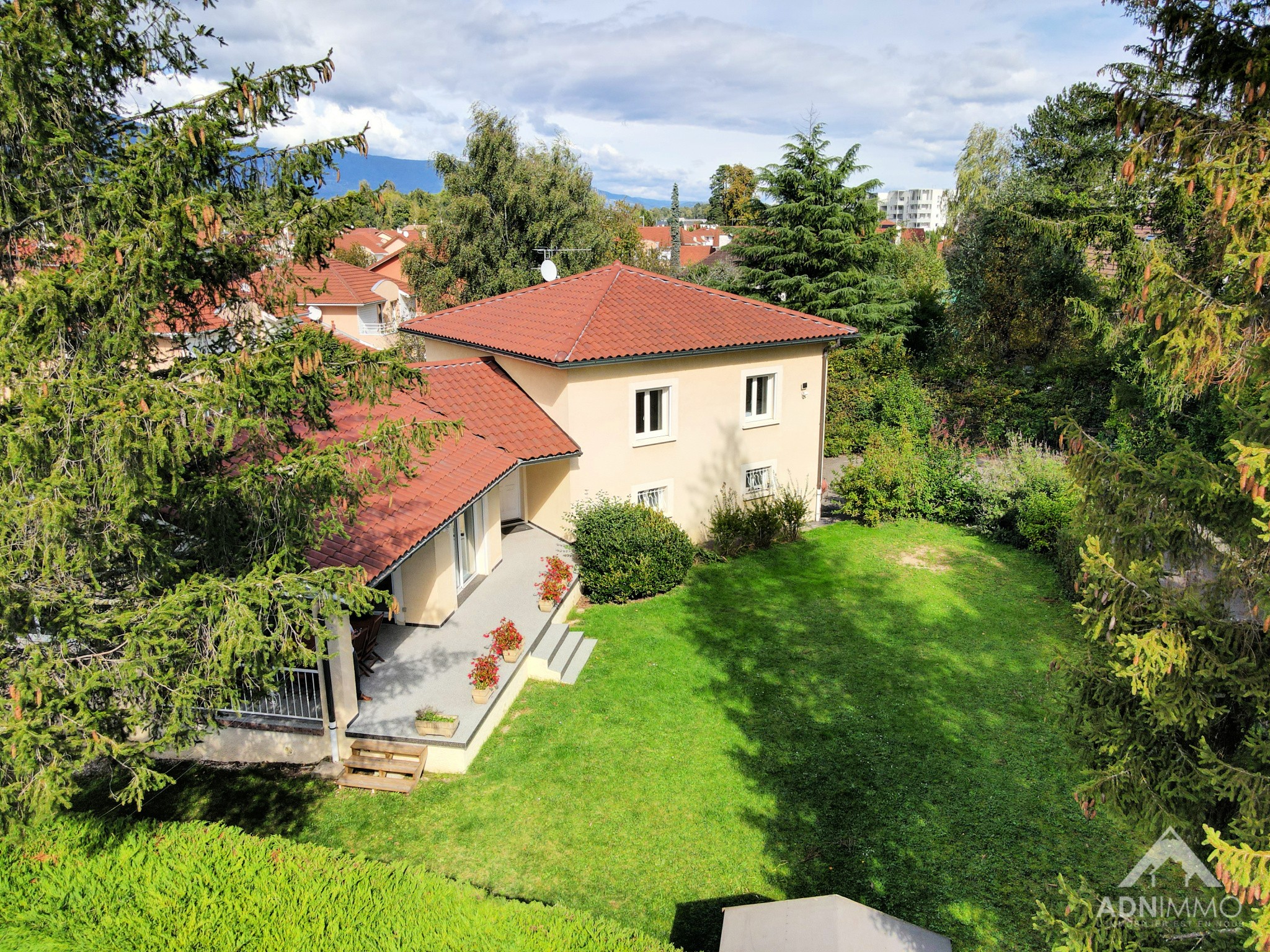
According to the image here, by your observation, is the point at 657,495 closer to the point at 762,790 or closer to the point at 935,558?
the point at 935,558

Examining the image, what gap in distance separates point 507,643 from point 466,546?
3648 millimetres

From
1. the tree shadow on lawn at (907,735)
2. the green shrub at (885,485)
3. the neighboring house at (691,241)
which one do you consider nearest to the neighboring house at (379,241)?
the neighboring house at (691,241)

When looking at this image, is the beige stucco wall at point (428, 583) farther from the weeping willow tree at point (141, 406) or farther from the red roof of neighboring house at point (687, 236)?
the red roof of neighboring house at point (687, 236)

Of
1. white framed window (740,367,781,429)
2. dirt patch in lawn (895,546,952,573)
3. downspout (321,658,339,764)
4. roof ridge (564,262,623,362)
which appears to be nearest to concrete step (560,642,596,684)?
downspout (321,658,339,764)

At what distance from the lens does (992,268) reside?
3178 centimetres

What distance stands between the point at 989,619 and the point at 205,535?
1594cm

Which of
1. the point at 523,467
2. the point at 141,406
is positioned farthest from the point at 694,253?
the point at 141,406

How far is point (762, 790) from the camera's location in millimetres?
11562

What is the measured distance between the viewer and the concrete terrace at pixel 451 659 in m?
12.0

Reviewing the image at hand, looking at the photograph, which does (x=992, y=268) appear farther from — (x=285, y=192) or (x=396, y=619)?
(x=285, y=192)

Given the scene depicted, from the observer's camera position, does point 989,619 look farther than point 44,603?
Yes

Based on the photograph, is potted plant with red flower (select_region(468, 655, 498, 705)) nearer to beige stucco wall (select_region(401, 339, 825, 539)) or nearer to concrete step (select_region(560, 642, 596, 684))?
concrete step (select_region(560, 642, 596, 684))

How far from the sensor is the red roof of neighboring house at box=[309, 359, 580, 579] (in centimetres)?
1172

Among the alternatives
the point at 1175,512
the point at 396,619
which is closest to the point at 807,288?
the point at 396,619
